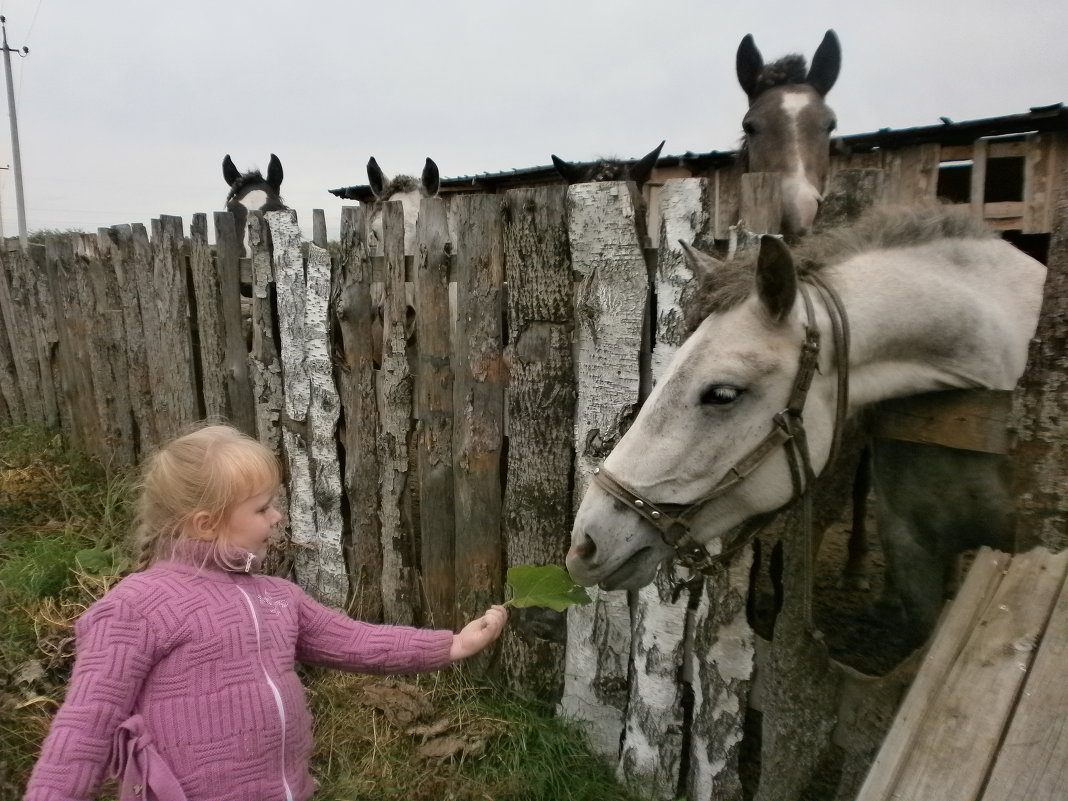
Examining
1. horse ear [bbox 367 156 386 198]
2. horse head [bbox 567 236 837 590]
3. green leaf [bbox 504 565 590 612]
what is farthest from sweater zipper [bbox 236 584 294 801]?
horse ear [bbox 367 156 386 198]

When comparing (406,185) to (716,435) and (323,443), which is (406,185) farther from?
(716,435)

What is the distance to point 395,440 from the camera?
10.4 feet

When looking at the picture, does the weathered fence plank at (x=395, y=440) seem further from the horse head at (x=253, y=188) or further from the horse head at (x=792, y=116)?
the horse head at (x=253, y=188)

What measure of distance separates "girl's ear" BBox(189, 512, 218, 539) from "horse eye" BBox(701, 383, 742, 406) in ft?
4.29

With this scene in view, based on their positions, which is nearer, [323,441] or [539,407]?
[539,407]

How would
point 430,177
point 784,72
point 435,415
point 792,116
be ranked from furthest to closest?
point 430,177, point 784,72, point 792,116, point 435,415

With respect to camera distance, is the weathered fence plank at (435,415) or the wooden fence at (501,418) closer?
the wooden fence at (501,418)

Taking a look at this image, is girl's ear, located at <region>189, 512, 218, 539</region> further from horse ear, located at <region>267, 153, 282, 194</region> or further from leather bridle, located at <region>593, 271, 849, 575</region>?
horse ear, located at <region>267, 153, 282, 194</region>

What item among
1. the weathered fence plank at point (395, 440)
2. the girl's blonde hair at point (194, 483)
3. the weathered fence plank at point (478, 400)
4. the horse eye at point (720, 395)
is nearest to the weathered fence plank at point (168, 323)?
the weathered fence plank at point (395, 440)

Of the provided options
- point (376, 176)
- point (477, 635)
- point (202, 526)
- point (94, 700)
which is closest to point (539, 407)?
point (477, 635)

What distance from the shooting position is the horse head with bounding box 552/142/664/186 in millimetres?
5902

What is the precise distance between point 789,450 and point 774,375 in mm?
208

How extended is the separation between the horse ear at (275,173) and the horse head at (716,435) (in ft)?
26.8

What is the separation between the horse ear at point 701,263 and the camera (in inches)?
77.0
